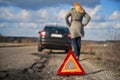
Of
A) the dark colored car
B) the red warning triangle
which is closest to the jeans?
the red warning triangle

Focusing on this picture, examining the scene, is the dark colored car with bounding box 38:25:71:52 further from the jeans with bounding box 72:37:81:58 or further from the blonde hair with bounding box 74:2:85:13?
the blonde hair with bounding box 74:2:85:13

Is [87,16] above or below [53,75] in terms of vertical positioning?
above

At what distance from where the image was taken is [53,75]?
7863 millimetres

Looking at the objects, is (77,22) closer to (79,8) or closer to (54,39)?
(79,8)

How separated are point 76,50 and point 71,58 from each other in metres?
2.41

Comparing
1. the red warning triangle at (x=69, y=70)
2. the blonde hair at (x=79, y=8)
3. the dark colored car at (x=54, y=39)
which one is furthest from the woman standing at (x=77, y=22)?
the dark colored car at (x=54, y=39)

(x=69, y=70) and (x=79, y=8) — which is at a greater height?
(x=79, y=8)

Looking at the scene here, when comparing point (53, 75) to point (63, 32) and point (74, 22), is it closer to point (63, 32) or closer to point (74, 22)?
point (74, 22)

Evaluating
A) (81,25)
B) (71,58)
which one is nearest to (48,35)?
(81,25)

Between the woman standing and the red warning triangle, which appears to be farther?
the woman standing

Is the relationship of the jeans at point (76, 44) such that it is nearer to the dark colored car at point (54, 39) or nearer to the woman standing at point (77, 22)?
the woman standing at point (77, 22)

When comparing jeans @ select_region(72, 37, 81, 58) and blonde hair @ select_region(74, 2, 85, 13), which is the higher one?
blonde hair @ select_region(74, 2, 85, 13)

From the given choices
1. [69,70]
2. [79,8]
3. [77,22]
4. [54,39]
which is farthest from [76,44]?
[54,39]

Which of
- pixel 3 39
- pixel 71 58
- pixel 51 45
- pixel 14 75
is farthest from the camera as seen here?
pixel 3 39
